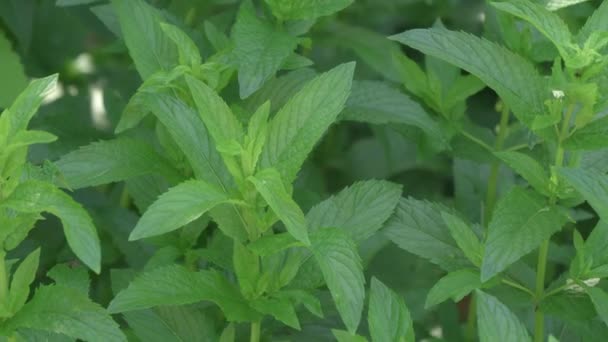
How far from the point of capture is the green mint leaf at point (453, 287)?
→ 51.9 inches

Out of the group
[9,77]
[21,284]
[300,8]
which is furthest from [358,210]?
[9,77]

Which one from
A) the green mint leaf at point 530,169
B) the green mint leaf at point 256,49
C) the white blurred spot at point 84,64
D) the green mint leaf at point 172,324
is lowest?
the white blurred spot at point 84,64

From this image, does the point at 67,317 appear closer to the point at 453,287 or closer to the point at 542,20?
the point at 453,287

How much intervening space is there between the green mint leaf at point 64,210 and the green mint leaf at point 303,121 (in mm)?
250

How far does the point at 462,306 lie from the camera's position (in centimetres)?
294

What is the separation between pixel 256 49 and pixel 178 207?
0.40m

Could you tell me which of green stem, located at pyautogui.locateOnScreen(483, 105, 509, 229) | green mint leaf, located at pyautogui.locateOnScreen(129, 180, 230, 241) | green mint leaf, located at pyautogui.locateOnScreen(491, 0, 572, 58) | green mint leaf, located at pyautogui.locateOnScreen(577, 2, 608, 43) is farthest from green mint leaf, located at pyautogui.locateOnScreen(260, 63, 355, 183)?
green stem, located at pyautogui.locateOnScreen(483, 105, 509, 229)

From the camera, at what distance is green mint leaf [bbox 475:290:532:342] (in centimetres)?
122

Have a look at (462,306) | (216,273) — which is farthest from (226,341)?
(462,306)

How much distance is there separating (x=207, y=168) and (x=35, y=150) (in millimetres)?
528

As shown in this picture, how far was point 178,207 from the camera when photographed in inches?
45.2

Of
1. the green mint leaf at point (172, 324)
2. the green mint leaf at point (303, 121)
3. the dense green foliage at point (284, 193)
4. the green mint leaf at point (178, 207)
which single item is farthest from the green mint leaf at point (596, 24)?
the green mint leaf at point (172, 324)

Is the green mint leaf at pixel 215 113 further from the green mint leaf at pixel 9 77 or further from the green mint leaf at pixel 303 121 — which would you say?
the green mint leaf at pixel 9 77

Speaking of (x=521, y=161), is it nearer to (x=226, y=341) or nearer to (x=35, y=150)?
(x=226, y=341)
